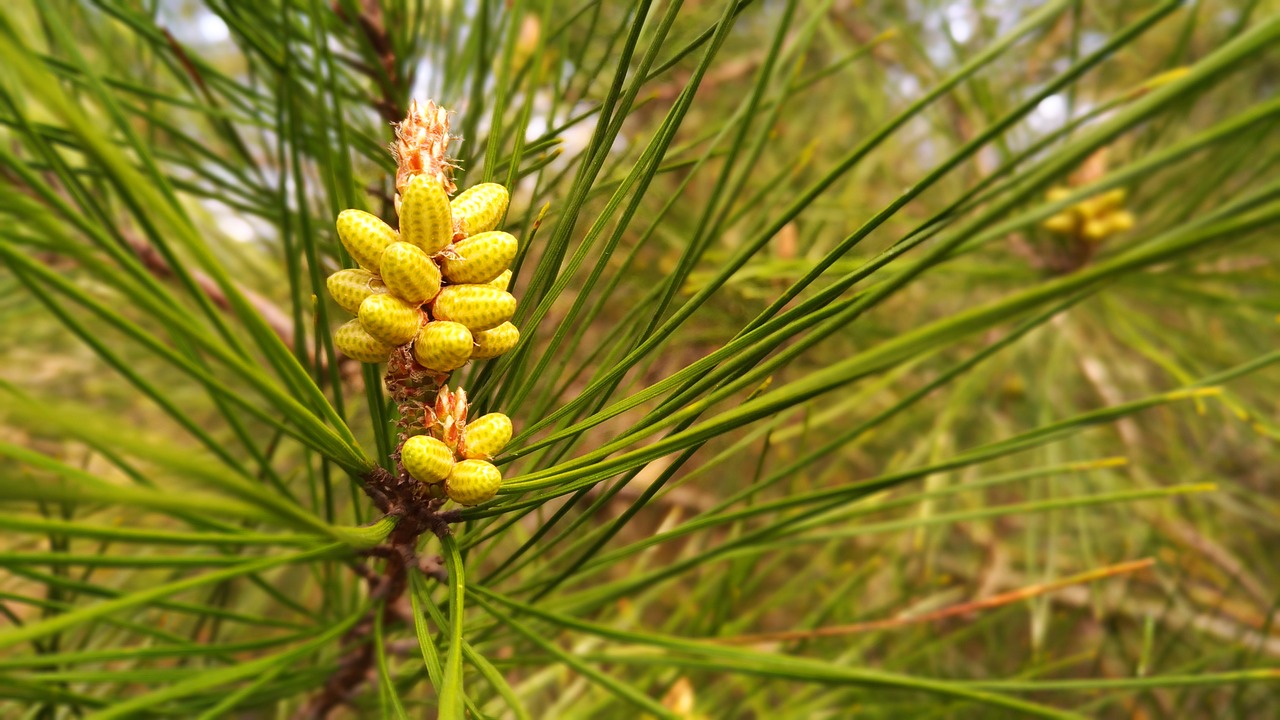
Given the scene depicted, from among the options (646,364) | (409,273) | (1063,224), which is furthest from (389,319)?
(1063,224)

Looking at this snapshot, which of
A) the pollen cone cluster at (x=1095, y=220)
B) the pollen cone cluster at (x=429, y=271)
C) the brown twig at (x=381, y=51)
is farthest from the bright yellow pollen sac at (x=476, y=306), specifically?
the pollen cone cluster at (x=1095, y=220)

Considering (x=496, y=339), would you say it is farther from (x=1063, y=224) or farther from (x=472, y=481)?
(x=1063, y=224)

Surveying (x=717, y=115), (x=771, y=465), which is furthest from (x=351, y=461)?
(x=717, y=115)

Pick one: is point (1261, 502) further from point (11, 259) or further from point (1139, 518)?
point (11, 259)

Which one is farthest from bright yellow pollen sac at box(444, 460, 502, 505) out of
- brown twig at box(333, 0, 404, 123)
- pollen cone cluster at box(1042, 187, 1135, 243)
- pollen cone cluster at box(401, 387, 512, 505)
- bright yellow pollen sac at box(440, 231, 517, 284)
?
pollen cone cluster at box(1042, 187, 1135, 243)

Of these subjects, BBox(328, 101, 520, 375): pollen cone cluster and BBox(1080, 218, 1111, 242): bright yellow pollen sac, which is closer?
BBox(328, 101, 520, 375): pollen cone cluster

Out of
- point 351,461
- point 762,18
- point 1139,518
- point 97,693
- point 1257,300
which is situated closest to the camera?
Result: point 351,461

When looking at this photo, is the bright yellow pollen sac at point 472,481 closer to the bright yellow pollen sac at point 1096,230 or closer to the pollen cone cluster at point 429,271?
the pollen cone cluster at point 429,271

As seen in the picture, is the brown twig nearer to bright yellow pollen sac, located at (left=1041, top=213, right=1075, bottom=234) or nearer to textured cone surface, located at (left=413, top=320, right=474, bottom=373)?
textured cone surface, located at (left=413, top=320, right=474, bottom=373)
